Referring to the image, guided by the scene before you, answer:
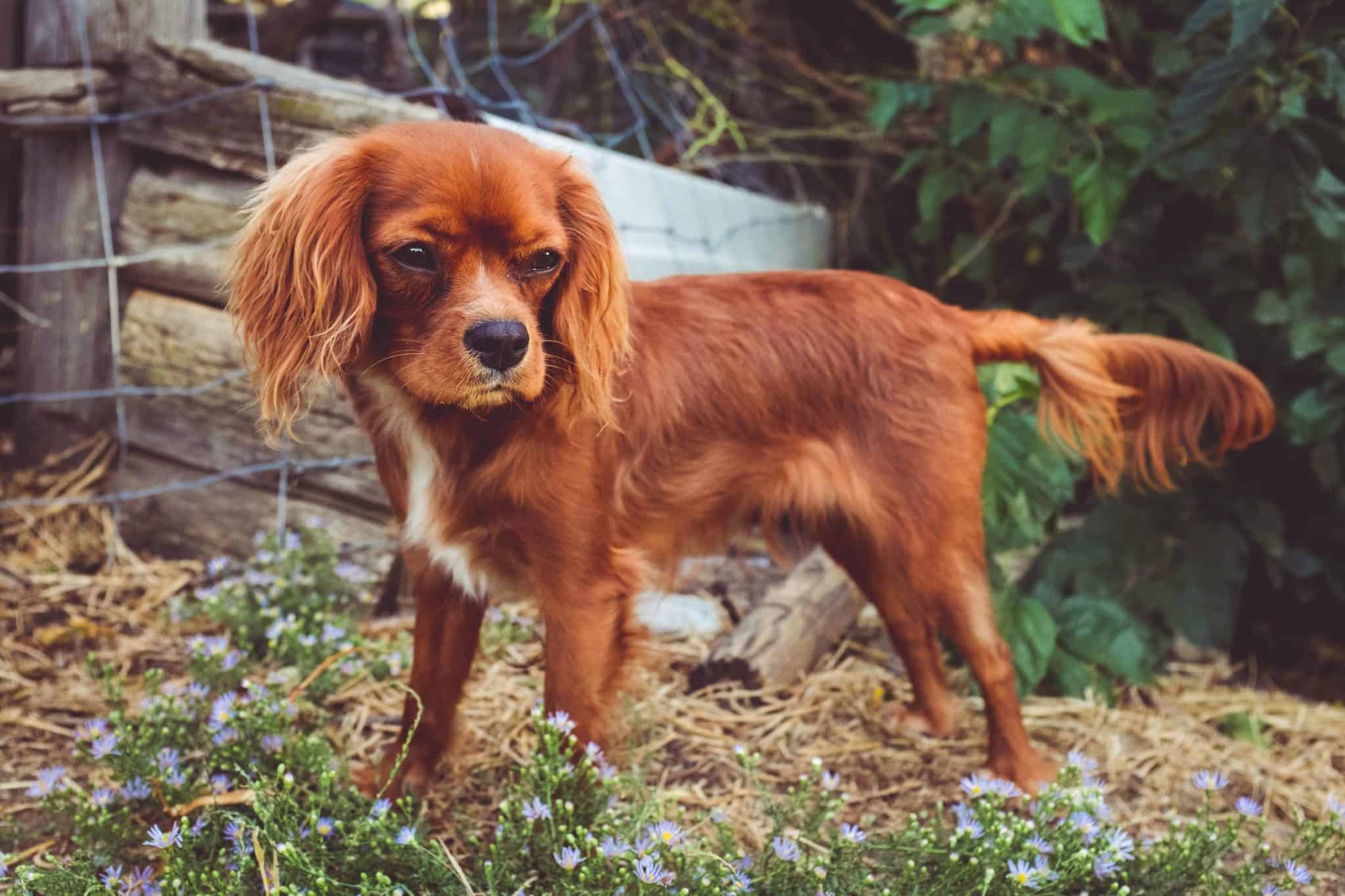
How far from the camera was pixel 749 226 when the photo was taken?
415 centimetres

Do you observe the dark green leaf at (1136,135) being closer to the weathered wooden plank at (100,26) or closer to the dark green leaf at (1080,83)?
the dark green leaf at (1080,83)

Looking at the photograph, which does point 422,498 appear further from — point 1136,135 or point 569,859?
point 1136,135

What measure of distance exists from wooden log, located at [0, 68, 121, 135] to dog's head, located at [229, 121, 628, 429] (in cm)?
165

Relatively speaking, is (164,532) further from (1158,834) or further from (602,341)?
(1158,834)

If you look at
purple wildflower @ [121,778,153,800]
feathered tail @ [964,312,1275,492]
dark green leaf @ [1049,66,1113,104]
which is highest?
dark green leaf @ [1049,66,1113,104]

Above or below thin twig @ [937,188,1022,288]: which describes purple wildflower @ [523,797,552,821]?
below

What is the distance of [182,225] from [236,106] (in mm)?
380

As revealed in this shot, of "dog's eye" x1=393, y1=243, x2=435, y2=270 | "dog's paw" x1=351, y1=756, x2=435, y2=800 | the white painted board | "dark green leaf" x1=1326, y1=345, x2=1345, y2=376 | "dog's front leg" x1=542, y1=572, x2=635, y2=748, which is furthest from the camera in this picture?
the white painted board

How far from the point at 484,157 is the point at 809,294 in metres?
0.86

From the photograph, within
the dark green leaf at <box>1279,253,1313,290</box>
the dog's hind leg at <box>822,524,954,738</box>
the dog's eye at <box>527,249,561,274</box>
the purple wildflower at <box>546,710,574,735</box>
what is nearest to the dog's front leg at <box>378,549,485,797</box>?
the purple wildflower at <box>546,710,574,735</box>

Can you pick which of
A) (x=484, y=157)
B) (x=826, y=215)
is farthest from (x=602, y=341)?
(x=826, y=215)

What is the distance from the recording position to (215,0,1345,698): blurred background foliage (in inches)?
105

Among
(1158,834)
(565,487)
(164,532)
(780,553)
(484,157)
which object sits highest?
(484,157)

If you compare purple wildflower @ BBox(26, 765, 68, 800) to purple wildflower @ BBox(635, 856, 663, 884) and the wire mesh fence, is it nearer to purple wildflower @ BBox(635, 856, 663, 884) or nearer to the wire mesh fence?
purple wildflower @ BBox(635, 856, 663, 884)
